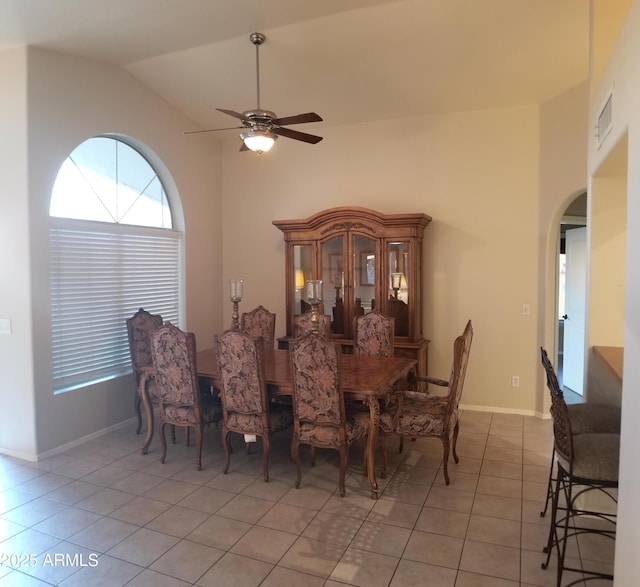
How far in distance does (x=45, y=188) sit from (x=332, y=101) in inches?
107

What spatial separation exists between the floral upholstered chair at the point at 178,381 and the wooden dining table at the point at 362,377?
0.14 meters

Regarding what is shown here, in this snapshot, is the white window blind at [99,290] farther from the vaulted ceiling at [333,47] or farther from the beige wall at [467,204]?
the beige wall at [467,204]

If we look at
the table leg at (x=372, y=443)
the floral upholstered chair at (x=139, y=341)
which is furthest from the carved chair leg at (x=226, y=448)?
the floral upholstered chair at (x=139, y=341)

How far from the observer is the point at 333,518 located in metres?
2.82

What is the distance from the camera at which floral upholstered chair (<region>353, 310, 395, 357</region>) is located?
165 inches

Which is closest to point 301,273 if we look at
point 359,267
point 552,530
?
point 359,267

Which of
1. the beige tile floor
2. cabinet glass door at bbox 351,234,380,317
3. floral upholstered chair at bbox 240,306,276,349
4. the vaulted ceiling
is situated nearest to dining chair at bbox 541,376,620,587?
the beige tile floor

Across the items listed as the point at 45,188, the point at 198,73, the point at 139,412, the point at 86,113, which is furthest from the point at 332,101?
the point at 139,412

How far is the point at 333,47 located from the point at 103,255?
2.68 meters

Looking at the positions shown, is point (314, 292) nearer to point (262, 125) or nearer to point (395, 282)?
point (262, 125)

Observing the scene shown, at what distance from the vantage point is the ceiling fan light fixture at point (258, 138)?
3301mm

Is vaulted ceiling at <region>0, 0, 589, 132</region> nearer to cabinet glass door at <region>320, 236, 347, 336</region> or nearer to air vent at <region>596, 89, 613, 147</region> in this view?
air vent at <region>596, 89, 613, 147</region>

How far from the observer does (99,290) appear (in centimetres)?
429

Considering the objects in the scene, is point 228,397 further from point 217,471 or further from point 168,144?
point 168,144
